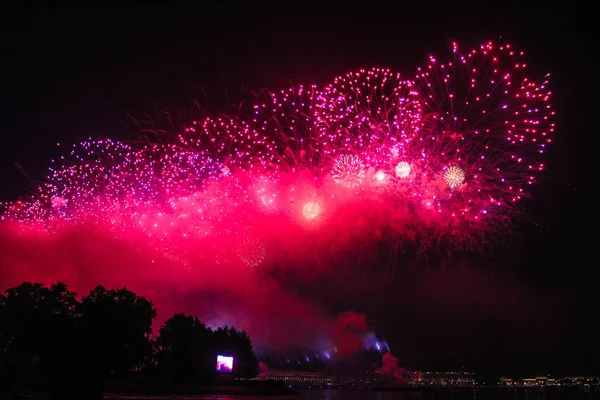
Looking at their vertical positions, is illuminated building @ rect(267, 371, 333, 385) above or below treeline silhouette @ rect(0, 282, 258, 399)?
below

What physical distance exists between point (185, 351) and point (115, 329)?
11.7 m

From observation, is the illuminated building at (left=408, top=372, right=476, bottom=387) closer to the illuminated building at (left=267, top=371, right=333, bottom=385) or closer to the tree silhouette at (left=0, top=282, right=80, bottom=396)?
the illuminated building at (left=267, top=371, right=333, bottom=385)

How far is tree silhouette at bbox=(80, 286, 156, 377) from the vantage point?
141 feet

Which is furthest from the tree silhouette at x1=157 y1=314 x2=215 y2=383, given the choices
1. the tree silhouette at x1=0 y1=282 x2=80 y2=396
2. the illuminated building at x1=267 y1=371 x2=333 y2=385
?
the illuminated building at x1=267 y1=371 x2=333 y2=385

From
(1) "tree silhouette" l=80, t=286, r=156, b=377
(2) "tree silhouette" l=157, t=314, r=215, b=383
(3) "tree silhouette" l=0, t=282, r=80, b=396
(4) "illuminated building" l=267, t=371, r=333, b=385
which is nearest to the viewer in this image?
(3) "tree silhouette" l=0, t=282, r=80, b=396

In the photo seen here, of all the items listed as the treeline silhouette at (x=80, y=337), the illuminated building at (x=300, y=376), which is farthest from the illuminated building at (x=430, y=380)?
the treeline silhouette at (x=80, y=337)

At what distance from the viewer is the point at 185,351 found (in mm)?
54406

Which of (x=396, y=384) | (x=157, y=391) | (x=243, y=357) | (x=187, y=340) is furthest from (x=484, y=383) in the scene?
(x=157, y=391)

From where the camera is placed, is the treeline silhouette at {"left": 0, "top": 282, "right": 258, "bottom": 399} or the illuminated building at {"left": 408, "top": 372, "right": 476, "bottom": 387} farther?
the illuminated building at {"left": 408, "top": 372, "right": 476, "bottom": 387}

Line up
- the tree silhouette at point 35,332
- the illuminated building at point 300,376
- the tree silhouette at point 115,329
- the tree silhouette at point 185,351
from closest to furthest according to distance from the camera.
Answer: the tree silhouette at point 35,332 < the tree silhouette at point 115,329 < the tree silhouette at point 185,351 < the illuminated building at point 300,376

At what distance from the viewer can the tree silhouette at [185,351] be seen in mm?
49847

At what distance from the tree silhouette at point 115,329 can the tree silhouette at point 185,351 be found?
488 centimetres

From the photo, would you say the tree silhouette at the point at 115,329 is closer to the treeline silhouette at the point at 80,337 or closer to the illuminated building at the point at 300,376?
the treeline silhouette at the point at 80,337

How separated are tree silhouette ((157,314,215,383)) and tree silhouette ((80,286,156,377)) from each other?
192 inches
